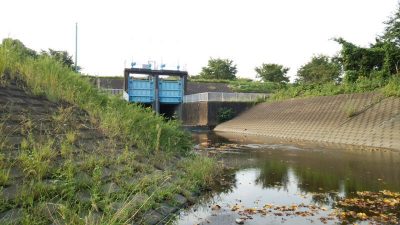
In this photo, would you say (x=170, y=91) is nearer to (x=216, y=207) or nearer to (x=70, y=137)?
(x=70, y=137)

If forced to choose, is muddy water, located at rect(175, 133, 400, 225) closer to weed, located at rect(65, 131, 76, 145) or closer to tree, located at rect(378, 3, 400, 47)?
weed, located at rect(65, 131, 76, 145)

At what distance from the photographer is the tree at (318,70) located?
42.7 m

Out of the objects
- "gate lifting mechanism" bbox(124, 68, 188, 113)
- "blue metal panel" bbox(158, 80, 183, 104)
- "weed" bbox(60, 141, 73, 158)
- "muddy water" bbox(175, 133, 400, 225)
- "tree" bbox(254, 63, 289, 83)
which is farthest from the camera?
"tree" bbox(254, 63, 289, 83)

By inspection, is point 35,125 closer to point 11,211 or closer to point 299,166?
point 11,211

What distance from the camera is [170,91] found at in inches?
1326

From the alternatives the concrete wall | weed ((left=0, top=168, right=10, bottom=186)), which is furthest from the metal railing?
weed ((left=0, top=168, right=10, bottom=186))

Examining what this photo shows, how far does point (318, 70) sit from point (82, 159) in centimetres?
4580

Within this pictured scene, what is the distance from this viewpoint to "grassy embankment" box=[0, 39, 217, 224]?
353cm

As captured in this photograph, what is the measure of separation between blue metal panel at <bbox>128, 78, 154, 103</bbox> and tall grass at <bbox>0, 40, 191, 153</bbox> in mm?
23415

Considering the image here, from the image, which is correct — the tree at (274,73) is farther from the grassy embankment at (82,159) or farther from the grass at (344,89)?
the grassy embankment at (82,159)

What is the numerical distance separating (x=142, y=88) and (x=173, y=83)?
10.3ft

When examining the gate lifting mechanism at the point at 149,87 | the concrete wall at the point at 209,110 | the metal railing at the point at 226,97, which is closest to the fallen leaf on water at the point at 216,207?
the concrete wall at the point at 209,110

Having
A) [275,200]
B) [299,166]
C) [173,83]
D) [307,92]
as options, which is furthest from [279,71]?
[275,200]

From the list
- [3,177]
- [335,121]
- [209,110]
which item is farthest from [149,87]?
[3,177]
